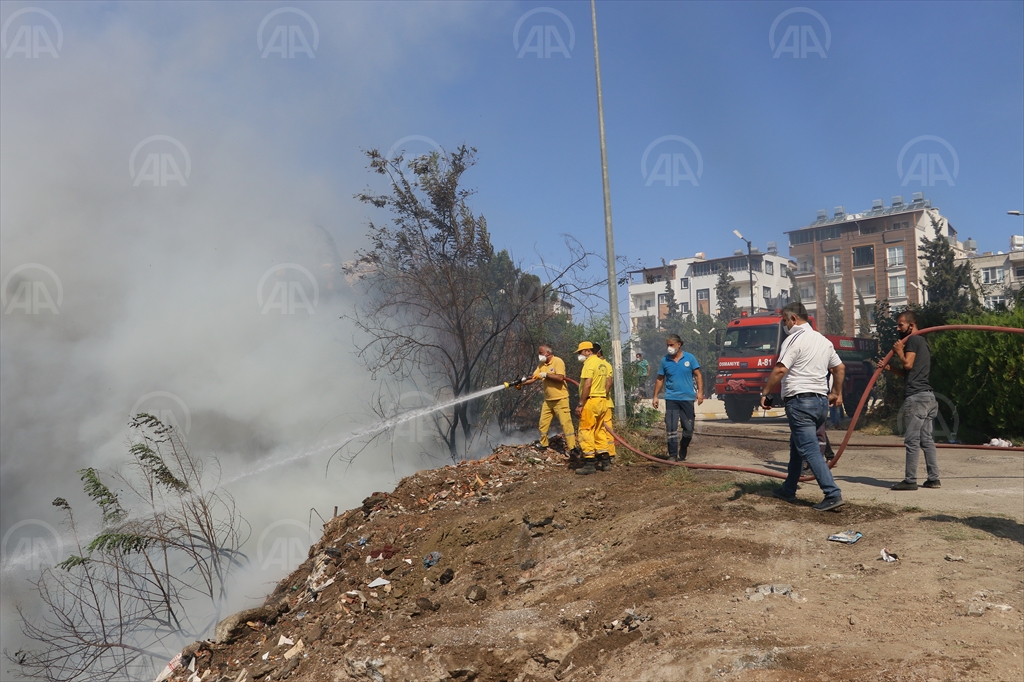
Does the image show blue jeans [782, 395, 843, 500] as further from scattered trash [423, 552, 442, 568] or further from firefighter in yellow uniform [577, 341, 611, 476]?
scattered trash [423, 552, 442, 568]

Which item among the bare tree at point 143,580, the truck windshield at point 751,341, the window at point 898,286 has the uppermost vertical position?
the window at point 898,286

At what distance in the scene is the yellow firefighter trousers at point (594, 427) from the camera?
8.55 meters

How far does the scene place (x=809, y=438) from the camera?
598 centimetres

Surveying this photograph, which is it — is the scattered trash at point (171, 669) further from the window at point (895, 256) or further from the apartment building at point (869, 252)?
the window at point (895, 256)

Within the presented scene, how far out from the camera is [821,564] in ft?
15.9

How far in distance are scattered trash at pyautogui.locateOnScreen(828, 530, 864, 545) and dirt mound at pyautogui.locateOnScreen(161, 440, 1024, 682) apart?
0.17ft

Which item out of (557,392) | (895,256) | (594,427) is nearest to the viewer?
(594,427)

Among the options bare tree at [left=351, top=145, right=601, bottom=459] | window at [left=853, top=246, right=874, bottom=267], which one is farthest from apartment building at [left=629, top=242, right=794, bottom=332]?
bare tree at [left=351, top=145, right=601, bottom=459]

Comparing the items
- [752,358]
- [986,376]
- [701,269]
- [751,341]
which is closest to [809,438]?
[986,376]

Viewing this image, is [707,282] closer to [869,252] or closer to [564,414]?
[869,252]

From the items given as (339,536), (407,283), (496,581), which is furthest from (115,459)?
(496,581)

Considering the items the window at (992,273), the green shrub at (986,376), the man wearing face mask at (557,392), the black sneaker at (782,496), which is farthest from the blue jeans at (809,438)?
the window at (992,273)

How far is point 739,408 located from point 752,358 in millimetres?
1504

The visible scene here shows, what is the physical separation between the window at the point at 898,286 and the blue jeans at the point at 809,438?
56.5m
